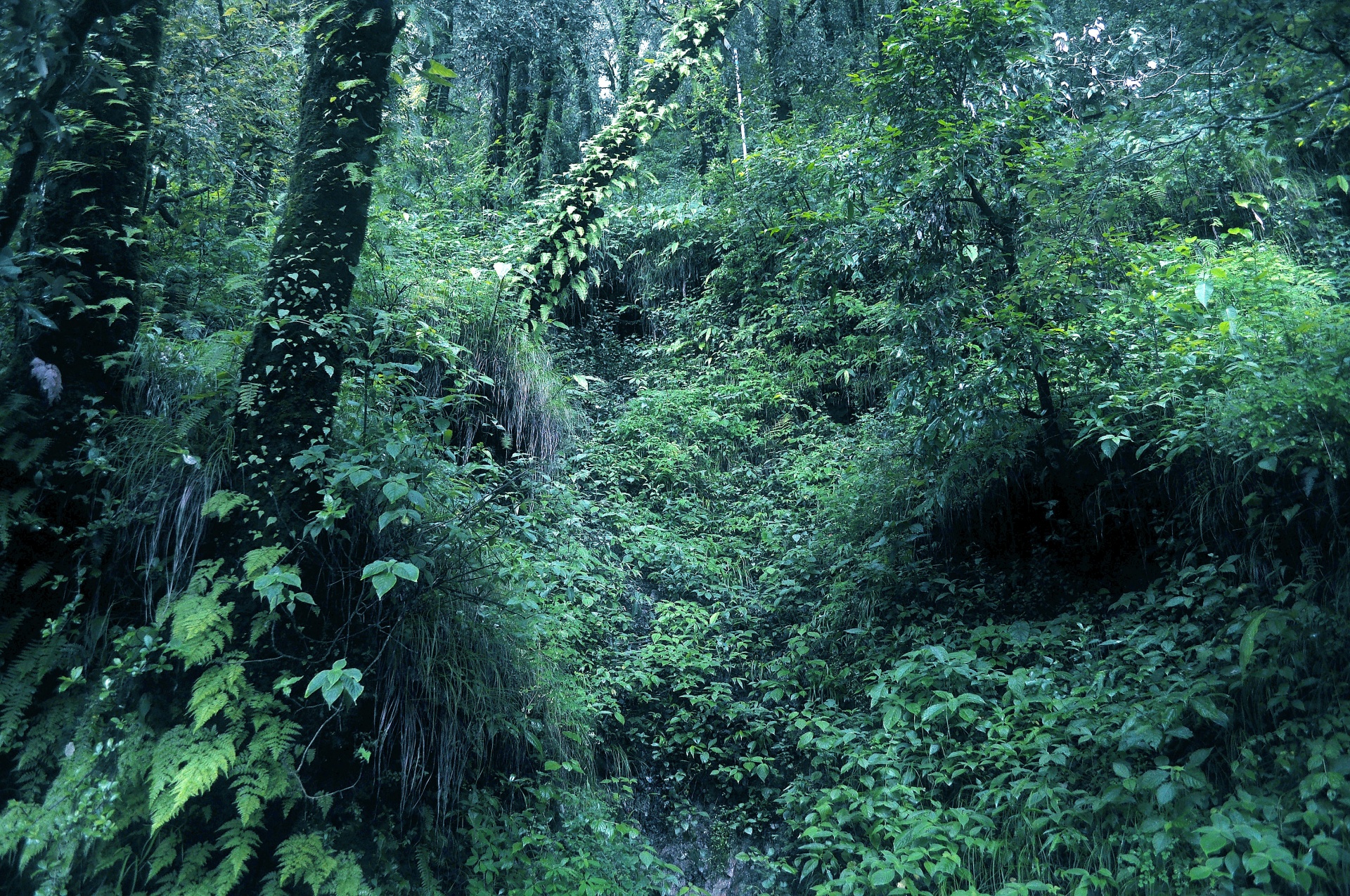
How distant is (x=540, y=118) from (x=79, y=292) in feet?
39.9

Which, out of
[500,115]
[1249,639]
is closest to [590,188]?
[500,115]

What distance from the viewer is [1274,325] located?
459 centimetres

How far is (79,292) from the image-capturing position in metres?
4.33

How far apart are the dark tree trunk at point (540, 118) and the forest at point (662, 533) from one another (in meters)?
6.62

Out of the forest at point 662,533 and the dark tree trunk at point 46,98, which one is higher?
the dark tree trunk at point 46,98

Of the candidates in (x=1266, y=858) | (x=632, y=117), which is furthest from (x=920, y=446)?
Answer: (x=632, y=117)

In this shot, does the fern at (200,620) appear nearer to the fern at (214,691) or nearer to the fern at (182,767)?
the fern at (214,691)

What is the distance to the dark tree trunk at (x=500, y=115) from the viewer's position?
1384 centimetres

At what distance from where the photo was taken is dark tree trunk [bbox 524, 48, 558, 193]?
13.9m

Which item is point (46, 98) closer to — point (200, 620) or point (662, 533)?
point (200, 620)

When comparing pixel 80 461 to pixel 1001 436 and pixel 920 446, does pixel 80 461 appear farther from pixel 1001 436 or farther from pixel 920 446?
pixel 1001 436

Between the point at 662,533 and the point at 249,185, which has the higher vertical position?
the point at 249,185

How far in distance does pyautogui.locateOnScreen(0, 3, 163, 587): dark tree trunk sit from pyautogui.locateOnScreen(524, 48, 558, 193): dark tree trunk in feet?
29.0

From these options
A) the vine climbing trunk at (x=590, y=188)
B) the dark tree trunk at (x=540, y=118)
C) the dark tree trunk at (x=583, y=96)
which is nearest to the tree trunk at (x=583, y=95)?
the dark tree trunk at (x=583, y=96)
